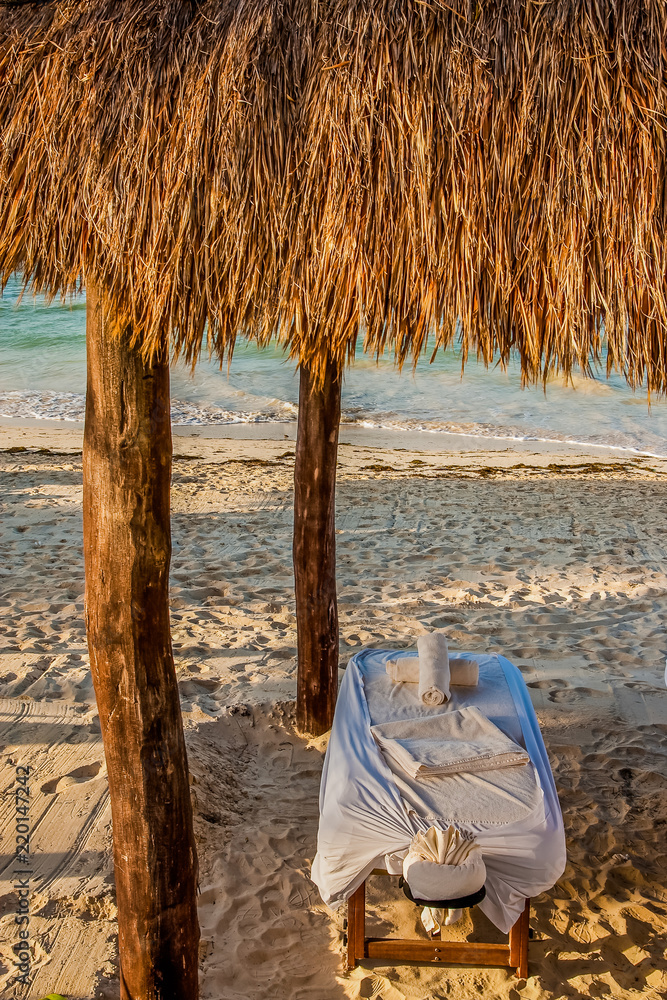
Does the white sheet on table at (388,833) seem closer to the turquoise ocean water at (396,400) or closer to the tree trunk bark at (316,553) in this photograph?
the tree trunk bark at (316,553)

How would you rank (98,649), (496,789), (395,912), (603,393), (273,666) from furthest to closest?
(603,393)
(273,666)
(395,912)
(496,789)
(98,649)

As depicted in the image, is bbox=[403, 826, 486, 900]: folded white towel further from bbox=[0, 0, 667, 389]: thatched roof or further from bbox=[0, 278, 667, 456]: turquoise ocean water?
bbox=[0, 278, 667, 456]: turquoise ocean water

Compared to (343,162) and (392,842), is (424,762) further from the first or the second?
(343,162)

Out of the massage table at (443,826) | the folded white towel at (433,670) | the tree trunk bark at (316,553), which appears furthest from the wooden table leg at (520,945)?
the tree trunk bark at (316,553)

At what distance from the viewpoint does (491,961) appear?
97.6 inches

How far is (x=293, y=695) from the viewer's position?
421 centimetres

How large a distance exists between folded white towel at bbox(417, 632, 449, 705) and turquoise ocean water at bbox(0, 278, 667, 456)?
30.1 ft

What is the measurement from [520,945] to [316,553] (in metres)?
1.87

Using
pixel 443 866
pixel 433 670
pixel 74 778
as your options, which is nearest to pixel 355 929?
pixel 443 866

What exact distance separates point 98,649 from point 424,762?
1233mm

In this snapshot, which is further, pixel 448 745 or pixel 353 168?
pixel 448 745

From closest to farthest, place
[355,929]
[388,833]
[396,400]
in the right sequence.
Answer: [388,833], [355,929], [396,400]

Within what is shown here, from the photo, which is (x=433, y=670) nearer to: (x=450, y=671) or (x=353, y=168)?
(x=450, y=671)

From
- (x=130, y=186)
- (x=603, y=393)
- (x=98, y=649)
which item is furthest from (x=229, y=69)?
(x=603, y=393)
